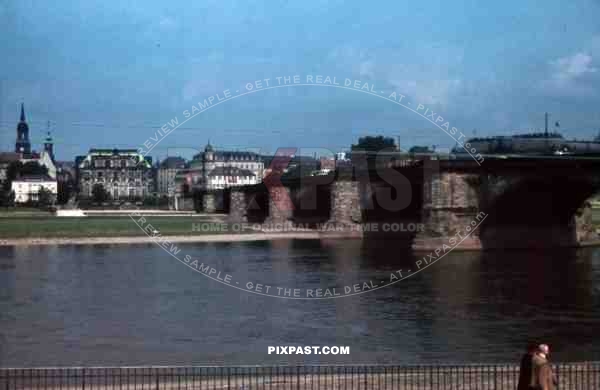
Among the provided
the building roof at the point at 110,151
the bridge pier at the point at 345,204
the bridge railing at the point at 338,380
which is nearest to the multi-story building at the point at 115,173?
the building roof at the point at 110,151

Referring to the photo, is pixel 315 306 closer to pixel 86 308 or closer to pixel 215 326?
pixel 215 326

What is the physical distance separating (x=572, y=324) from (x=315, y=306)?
8.12m

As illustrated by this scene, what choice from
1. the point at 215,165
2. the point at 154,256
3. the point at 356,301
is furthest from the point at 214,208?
the point at 356,301

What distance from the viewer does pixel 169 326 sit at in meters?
24.5

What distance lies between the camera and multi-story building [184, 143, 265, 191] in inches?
5907

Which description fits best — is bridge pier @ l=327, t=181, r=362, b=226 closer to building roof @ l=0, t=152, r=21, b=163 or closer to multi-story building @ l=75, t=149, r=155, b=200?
multi-story building @ l=75, t=149, r=155, b=200

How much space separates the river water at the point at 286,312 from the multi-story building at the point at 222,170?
332ft

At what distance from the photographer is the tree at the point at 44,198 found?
4924 inches

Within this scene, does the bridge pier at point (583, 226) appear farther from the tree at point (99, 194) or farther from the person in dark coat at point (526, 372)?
the tree at point (99, 194)

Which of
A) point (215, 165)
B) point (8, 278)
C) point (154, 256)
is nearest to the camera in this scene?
point (8, 278)

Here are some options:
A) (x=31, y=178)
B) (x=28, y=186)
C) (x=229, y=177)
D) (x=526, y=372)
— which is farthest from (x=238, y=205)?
(x=526, y=372)

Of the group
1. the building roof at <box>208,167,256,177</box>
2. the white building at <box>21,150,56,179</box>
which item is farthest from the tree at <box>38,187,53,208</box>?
the white building at <box>21,150,56,179</box>

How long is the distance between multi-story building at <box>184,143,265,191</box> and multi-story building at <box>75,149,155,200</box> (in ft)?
28.6

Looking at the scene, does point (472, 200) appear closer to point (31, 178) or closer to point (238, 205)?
point (238, 205)
